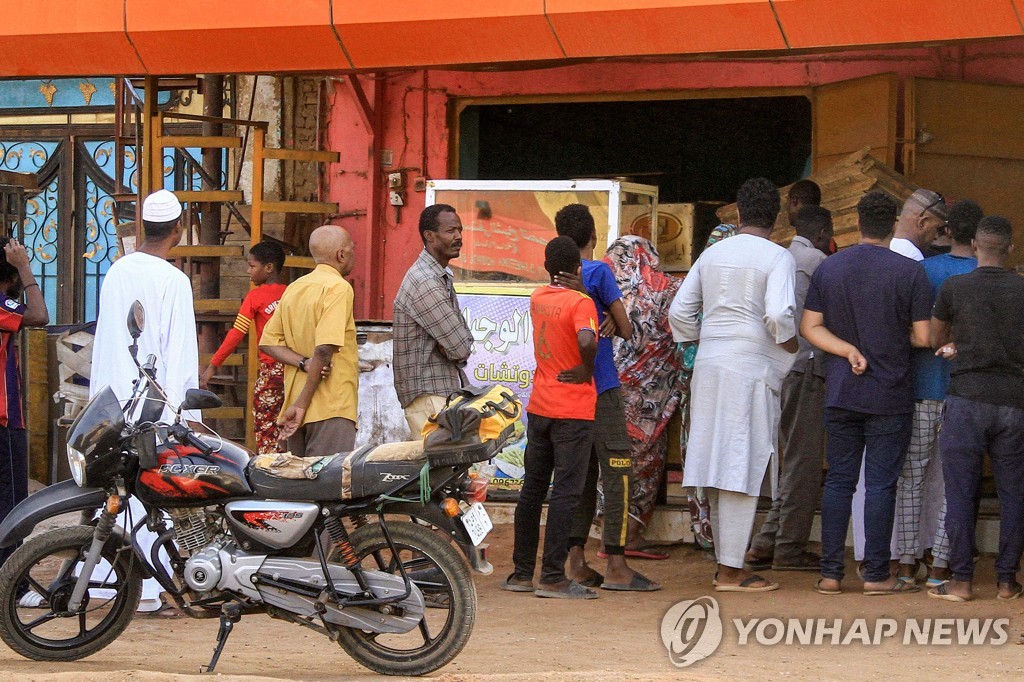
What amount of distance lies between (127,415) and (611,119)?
24.9 feet

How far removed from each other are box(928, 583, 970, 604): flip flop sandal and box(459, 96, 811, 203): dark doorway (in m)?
5.22

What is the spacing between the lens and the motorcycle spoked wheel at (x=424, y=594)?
4906mm

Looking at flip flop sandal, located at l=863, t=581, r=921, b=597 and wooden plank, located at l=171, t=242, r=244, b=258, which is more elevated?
wooden plank, located at l=171, t=242, r=244, b=258

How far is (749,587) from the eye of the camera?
262 inches

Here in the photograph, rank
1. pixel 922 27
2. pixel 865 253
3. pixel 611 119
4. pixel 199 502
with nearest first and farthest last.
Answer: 1. pixel 199 502
2. pixel 865 253
3. pixel 922 27
4. pixel 611 119

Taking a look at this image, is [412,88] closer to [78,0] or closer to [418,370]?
[78,0]

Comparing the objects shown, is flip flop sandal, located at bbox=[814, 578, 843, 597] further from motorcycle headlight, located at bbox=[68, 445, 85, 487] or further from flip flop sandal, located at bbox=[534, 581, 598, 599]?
motorcycle headlight, located at bbox=[68, 445, 85, 487]

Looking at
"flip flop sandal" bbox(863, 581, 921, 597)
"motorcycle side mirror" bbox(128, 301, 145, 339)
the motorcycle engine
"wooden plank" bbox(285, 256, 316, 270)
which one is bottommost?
"flip flop sandal" bbox(863, 581, 921, 597)

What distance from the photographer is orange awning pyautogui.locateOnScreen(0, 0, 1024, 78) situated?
23.9 feet

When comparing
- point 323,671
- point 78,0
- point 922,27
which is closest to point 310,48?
point 78,0

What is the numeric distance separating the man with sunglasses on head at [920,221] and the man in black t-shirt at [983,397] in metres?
0.51

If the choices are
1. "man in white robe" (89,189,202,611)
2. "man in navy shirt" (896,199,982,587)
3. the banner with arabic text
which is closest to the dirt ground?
"man in navy shirt" (896,199,982,587)

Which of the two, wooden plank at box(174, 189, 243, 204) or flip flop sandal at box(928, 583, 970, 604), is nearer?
flip flop sandal at box(928, 583, 970, 604)

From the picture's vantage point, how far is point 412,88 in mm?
10320
